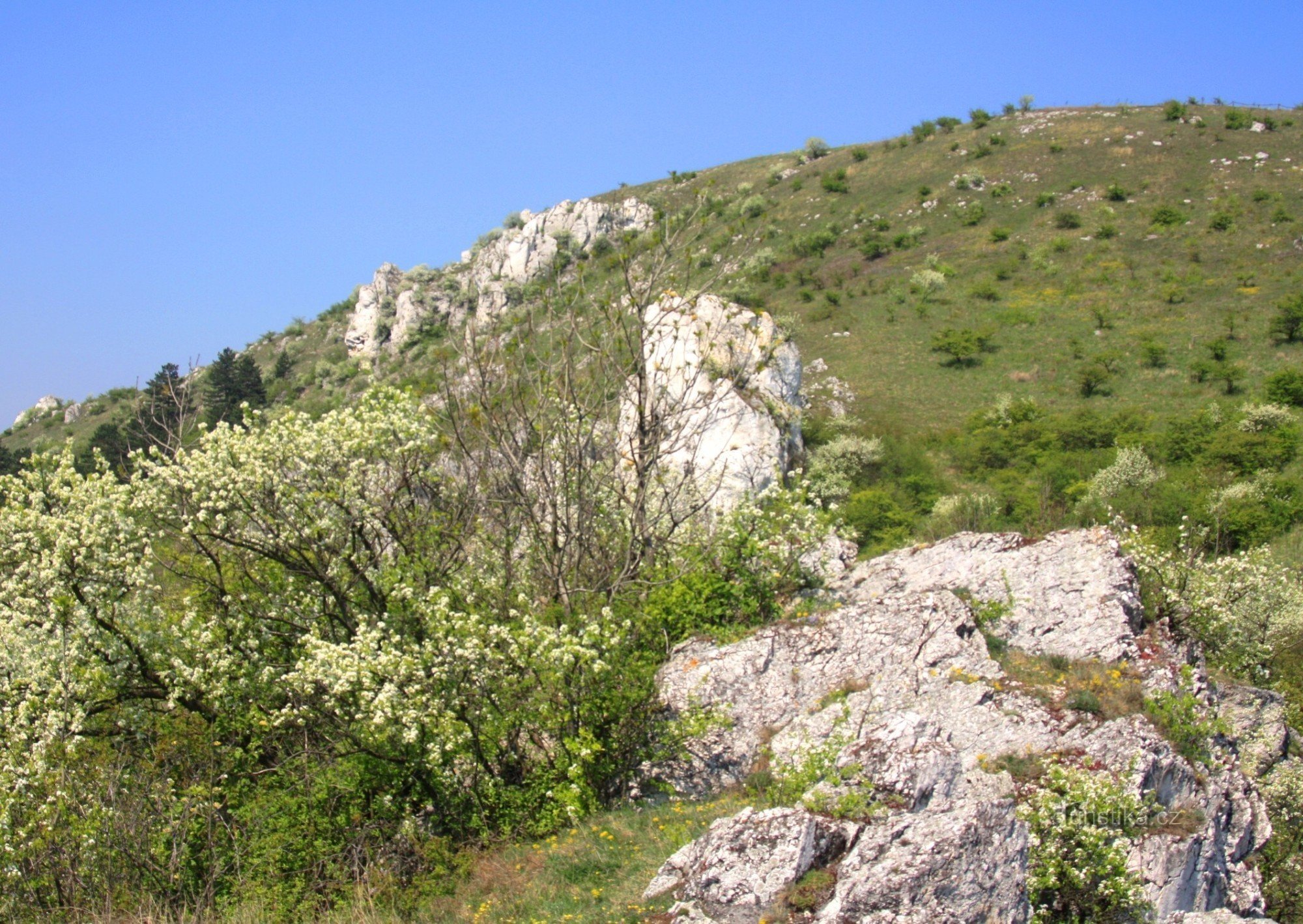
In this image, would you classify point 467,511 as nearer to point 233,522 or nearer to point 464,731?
point 233,522

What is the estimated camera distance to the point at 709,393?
13.9 meters

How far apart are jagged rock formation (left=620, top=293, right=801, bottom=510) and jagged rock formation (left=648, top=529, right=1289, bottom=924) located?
3216 mm

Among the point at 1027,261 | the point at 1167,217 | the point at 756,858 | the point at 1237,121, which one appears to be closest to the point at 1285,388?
the point at 1027,261

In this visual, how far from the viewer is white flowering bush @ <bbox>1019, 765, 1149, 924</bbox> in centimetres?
767

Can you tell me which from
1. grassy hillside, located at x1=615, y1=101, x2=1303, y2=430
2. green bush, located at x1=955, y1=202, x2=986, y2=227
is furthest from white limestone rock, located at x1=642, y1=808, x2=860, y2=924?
green bush, located at x1=955, y1=202, x2=986, y2=227

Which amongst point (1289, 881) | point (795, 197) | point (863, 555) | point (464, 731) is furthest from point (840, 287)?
point (464, 731)

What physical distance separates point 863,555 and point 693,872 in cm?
2414

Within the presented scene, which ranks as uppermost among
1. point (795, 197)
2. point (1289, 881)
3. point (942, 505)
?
point (795, 197)

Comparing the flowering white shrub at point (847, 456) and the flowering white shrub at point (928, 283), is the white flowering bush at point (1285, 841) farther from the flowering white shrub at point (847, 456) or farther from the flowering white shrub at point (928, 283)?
the flowering white shrub at point (928, 283)

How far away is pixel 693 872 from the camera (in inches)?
283

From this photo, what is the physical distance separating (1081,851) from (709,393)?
7850 millimetres

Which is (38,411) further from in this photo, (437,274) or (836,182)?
(836,182)

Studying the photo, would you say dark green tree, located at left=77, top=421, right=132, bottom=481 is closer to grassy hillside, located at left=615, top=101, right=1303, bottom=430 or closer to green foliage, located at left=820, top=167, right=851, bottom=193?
grassy hillside, located at left=615, top=101, right=1303, bottom=430

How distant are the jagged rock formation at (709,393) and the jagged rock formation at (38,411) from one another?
7766 centimetres
